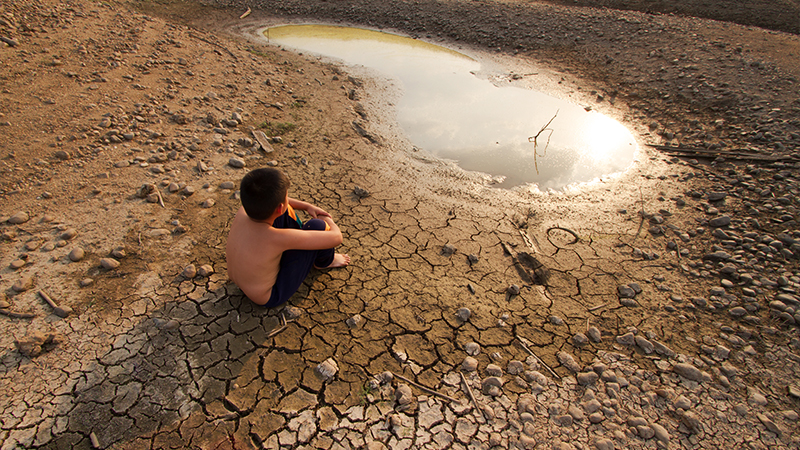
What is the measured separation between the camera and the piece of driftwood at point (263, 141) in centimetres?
436

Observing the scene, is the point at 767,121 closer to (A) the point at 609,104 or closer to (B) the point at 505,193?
(A) the point at 609,104

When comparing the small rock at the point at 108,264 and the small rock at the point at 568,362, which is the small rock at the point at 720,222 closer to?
the small rock at the point at 568,362

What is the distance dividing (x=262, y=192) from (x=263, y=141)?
264 centimetres

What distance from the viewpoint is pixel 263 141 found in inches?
177

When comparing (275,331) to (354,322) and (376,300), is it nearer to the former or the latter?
(354,322)

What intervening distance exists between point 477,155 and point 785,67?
19.0ft

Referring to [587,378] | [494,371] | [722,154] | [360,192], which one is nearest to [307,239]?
[494,371]

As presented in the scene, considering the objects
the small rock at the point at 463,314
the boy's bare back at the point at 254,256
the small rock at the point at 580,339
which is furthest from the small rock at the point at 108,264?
the small rock at the point at 580,339

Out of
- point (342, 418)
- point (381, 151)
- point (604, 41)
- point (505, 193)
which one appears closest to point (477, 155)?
point (505, 193)

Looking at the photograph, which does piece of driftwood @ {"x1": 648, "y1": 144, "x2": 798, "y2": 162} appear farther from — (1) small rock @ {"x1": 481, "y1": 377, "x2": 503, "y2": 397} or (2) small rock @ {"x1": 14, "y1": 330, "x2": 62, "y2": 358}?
(2) small rock @ {"x1": 14, "y1": 330, "x2": 62, "y2": 358}

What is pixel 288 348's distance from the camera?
2.39 metres

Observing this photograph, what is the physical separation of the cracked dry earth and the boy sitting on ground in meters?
0.24

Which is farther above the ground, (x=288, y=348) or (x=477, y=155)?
(x=477, y=155)

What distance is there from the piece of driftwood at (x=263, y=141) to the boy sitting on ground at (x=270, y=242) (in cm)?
208
